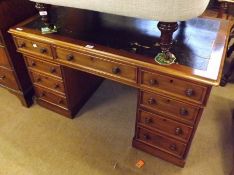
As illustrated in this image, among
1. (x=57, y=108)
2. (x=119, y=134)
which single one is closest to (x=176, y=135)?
(x=119, y=134)

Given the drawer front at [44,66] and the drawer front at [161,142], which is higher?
the drawer front at [44,66]

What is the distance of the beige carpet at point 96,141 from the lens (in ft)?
4.29

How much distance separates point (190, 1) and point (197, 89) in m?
0.37

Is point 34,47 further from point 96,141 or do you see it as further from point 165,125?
point 165,125

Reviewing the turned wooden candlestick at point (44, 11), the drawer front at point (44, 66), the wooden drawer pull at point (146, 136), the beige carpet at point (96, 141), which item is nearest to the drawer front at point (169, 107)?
the wooden drawer pull at point (146, 136)

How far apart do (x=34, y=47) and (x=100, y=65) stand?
46cm

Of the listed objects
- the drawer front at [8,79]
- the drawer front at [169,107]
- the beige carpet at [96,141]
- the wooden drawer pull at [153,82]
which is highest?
the wooden drawer pull at [153,82]

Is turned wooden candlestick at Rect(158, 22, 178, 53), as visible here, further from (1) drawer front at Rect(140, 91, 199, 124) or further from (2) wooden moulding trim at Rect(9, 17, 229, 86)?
(1) drawer front at Rect(140, 91, 199, 124)

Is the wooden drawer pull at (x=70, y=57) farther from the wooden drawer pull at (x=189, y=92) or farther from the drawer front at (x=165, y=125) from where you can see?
the wooden drawer pull at (x=189, y=92)

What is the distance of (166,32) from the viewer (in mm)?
925

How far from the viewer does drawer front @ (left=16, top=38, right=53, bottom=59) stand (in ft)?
4.08

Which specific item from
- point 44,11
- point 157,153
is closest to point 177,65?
point 157,153

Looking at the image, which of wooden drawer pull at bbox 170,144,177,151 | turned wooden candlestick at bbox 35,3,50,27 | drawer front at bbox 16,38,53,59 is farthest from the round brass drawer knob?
wooden drawer pull at bbox 170,144,177,151

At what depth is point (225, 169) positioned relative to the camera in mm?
1286
